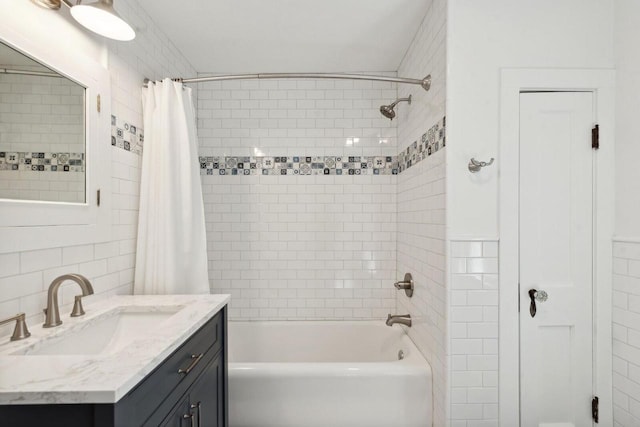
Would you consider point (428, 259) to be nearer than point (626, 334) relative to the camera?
No

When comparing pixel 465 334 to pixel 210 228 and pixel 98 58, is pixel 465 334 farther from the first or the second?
pixel 98 58

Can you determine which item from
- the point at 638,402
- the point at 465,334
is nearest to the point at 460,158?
the point at 465,334

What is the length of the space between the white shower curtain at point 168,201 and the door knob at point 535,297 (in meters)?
1.79

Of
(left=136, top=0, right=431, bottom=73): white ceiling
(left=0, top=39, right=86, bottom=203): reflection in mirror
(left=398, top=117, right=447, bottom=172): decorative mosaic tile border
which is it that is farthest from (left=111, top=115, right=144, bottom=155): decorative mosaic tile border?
(left=398, top=117, right=447, bottom=172): decorative mosaic tile border

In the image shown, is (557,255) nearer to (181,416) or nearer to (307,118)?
(181,416)

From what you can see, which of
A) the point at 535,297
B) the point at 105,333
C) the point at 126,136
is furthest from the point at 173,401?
the point at 535,297

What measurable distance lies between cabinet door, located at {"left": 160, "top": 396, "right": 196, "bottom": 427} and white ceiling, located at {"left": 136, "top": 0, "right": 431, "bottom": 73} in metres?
1.99

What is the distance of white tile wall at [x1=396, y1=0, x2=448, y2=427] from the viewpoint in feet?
5.67

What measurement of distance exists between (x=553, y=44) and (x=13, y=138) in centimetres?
236

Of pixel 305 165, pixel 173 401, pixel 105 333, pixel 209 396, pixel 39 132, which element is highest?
pixel 305 165

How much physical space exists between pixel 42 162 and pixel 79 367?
2.65 feet

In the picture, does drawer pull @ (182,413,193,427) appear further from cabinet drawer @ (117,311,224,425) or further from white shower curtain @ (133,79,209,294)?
white shower curtain @ (133,79,209,294)

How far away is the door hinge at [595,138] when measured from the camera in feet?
5.45

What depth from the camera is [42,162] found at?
4.01ft
